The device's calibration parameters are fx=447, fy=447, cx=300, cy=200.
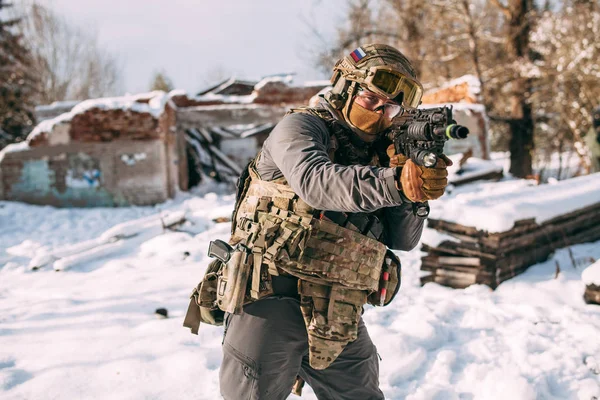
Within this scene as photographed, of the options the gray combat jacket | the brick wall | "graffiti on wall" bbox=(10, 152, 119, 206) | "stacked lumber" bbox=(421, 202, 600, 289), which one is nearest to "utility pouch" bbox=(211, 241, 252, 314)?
the gray combat jacket

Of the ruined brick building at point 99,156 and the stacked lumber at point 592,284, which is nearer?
the stacked lumber at point 592,284

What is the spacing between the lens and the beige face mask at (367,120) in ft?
6.48

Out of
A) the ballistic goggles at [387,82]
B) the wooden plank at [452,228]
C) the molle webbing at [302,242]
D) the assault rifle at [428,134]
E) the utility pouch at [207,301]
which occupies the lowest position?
the wooden plank at [452,228]

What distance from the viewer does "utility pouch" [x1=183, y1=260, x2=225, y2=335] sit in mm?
2096

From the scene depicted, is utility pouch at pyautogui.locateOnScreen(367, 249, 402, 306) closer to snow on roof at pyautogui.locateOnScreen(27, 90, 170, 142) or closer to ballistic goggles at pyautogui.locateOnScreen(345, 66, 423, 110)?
ballistic goggles at pyautogui.locateOnScreen(345, 66, 423, 110)

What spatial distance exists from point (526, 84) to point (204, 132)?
10.2 meters

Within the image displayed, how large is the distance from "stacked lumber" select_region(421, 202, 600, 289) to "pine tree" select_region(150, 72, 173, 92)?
28793 mm

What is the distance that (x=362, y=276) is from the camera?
1975mm

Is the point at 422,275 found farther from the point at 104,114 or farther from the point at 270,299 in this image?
the point at 104,114

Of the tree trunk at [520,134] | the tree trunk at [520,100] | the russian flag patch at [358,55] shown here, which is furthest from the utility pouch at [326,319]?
the tree trunk at [520,134]

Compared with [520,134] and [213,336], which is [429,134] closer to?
[213,336]

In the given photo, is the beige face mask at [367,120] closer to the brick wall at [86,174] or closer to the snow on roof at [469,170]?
the snow on roof at [469,170]

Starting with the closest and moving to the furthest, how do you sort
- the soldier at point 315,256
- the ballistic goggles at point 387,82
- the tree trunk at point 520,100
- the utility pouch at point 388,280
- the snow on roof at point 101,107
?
the soldier at point 315,256 < the ballistic goggles at point 387,82 < the utility pouch at point 388,280 < the snow on roof at point 101,107 < the tree trunk at point 520,100

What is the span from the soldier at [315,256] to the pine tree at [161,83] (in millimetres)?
30752
